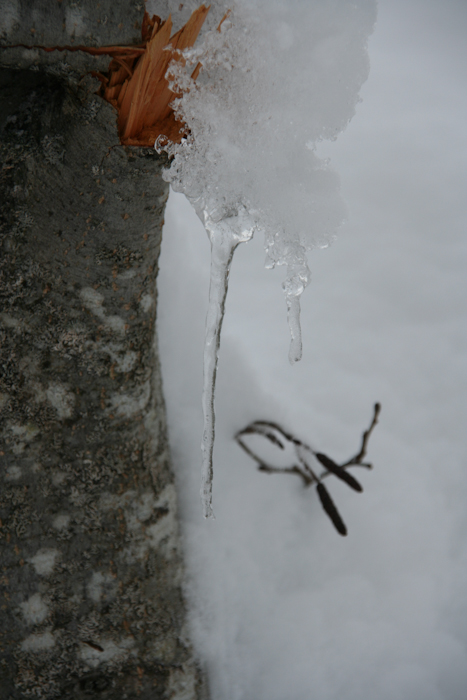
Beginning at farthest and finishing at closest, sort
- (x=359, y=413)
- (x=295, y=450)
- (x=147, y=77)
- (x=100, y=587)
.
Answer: (x=359, y=413) < (x=295, y=450) < (x=100, y=587) < (x=147, y=77)

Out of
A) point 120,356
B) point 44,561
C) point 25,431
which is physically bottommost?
point 44,561

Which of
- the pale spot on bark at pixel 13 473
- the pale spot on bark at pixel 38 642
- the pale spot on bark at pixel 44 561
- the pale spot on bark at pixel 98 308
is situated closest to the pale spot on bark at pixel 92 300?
the pale spot on bark at pixel 98 308

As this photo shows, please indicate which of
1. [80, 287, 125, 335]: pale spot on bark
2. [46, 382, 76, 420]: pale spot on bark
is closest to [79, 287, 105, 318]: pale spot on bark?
[80, 287, 125, 335]: pale spot on bark

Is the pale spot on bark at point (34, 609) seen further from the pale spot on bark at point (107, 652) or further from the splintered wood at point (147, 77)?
the splintered wood at point (147, 77)

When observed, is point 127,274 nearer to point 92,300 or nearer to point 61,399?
point 92,300

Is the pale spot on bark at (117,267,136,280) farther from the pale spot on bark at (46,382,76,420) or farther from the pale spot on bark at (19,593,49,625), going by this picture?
the pale spot on bark at (19,593,49,625)

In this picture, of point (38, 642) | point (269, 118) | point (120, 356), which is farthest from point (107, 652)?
point (269, 118)

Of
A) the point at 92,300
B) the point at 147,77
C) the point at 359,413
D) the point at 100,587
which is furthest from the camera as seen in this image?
the point at 359,413
